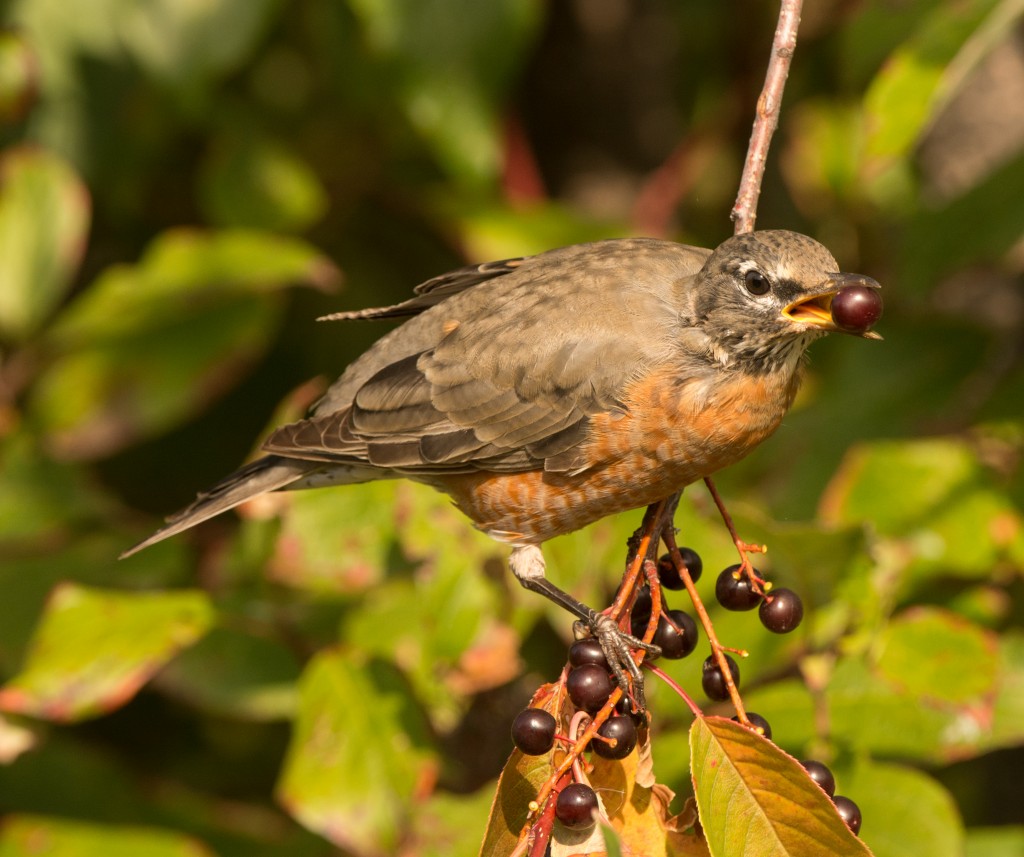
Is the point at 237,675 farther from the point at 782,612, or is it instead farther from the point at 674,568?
the point at 782,612

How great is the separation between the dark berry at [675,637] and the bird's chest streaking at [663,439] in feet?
1.22

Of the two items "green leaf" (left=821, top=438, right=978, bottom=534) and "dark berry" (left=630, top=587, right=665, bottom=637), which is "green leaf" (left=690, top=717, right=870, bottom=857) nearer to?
"dark berry" (left=630, top=587, right=665, bottom=637)

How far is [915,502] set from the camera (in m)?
3.71

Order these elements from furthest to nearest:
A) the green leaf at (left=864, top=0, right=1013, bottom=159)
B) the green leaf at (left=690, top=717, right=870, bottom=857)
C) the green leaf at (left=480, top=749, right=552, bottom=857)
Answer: the green leaf at (left=864, top=0, right=1013, bottom=159) < the green leaf at (left=480, top=749, right=552, bottom=857) < the green leaf at (left=690, top=717, right=870, bottom=857)

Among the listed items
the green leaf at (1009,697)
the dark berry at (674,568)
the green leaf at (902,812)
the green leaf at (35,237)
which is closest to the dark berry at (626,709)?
the dark berry at (674,568)

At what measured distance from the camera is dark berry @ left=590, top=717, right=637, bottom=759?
89.7 inches

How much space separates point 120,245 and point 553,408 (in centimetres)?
293

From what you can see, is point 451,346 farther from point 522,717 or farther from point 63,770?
point 63,770

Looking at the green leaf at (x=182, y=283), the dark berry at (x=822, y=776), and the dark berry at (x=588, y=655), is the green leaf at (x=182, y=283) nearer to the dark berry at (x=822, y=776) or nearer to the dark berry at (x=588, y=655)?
the dark berry at (x=588, y=655)

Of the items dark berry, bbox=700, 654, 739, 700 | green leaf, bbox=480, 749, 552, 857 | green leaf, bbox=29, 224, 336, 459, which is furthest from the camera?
green leaf, bbox=29, 224, 336, 459

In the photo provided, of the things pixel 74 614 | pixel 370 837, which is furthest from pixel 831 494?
pixel 74 614

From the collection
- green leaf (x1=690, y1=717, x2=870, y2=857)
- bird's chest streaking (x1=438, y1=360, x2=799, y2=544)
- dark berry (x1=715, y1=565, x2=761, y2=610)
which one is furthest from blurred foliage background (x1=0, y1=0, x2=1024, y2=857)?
green leaf (x1=690, y1=717, x2=870, y2=857)

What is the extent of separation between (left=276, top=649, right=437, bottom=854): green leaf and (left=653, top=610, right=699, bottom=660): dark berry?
3.30 feet

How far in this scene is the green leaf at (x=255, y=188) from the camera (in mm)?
4875
